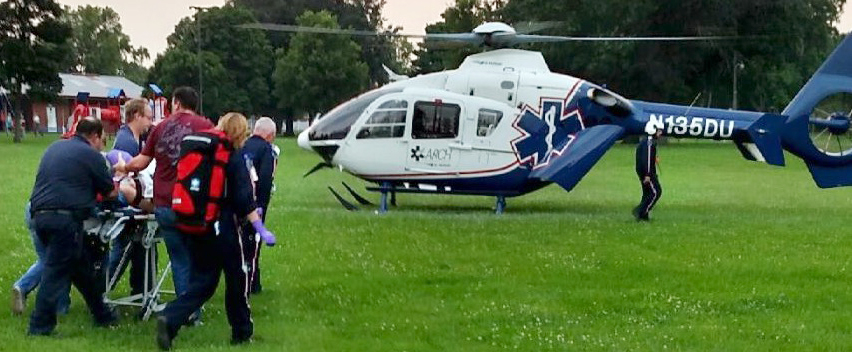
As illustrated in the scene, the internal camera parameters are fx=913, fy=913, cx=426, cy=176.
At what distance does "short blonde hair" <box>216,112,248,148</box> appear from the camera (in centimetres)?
682

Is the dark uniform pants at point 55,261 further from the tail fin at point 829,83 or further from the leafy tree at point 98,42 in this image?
the leafy tree at point 98,42

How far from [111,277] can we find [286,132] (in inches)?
3179

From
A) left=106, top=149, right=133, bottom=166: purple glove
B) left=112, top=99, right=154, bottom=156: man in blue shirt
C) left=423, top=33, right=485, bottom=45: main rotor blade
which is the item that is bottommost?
left=106, top=149, right=133, bottom=166: purple glove

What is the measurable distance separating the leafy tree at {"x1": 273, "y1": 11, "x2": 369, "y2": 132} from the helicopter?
2278 inches

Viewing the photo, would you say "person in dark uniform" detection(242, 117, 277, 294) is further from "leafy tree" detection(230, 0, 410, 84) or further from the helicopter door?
"leafy tree" detection(230, 0, 410, 84)

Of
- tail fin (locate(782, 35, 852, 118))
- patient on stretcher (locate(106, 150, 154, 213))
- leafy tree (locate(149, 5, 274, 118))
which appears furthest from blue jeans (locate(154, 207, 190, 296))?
leafy tree (locate(149, 5, 274, 118))

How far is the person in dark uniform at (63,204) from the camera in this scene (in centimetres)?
715

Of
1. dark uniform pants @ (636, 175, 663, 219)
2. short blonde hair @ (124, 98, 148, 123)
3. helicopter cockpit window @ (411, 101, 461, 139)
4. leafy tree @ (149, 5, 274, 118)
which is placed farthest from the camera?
leafy tree @ (149, 5, 274, 118)

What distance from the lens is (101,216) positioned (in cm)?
758

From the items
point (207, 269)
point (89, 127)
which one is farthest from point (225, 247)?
point (89, 127)

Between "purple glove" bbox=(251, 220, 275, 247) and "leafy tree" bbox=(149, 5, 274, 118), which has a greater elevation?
"leafy tree" bbox=(149, 5, 274, 118)

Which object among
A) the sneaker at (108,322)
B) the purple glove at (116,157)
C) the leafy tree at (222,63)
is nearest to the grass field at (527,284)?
the sneaker at (108,322)

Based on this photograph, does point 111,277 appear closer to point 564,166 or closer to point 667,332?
point 667,332

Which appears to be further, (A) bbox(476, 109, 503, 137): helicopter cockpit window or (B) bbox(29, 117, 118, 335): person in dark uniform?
(A) bbox(476, 109, 503, 137): helicopter cockpit window
